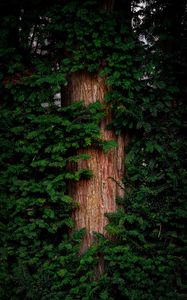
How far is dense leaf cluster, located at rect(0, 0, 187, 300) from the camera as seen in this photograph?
3500 mm

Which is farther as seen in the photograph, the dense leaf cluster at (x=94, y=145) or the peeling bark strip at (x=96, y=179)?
the peeling bark strip at (x=96, y=179)

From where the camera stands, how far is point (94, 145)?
3.75 m

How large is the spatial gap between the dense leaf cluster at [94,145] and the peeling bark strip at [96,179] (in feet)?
0.35

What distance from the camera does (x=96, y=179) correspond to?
12.3 feet

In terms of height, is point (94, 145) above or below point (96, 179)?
above

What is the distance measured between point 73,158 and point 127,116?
802 millimetres

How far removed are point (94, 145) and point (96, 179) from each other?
41 centimetres

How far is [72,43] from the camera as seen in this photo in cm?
375

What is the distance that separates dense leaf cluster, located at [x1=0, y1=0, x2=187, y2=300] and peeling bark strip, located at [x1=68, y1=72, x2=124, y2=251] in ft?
0.35

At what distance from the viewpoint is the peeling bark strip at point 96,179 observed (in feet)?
12.2

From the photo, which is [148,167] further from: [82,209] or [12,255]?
[12,255]

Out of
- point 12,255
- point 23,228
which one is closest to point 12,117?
point 23,228

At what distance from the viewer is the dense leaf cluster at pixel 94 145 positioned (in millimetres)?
3500

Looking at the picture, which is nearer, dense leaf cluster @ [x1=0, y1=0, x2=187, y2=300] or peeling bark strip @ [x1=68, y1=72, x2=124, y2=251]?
dense leaf cluster @ [x1=0, y1=0, x2=187, y2=300]
